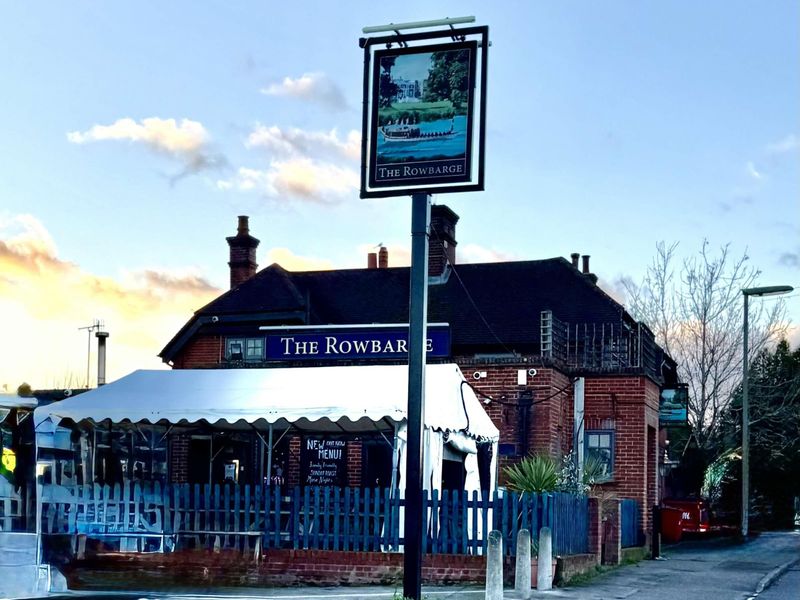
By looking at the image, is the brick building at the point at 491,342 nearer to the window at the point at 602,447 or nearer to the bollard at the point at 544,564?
the window at the point at 602,447

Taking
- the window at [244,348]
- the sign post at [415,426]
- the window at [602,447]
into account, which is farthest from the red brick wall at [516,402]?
the sign post at [415,426]

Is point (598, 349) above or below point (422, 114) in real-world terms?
below

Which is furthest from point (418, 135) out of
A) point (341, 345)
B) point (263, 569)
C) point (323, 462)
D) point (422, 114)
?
point (323, 462)

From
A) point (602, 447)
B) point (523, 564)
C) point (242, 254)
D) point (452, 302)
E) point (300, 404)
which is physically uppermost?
point (242, 254)

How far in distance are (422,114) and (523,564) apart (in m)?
5.85

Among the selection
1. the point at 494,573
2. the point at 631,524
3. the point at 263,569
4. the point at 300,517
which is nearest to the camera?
the point at 494,573

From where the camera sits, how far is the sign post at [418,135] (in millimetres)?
12906

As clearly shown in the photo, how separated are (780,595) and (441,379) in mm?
5965

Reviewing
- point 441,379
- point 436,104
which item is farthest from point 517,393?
point 436,104

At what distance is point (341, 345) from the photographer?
882 inches

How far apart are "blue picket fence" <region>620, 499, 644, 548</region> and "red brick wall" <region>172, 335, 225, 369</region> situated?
11.7 metres

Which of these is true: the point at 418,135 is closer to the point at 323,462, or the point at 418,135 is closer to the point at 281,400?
the point at 281,400

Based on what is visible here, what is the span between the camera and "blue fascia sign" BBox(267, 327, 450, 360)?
22.3m

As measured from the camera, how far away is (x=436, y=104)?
44.1 feet
